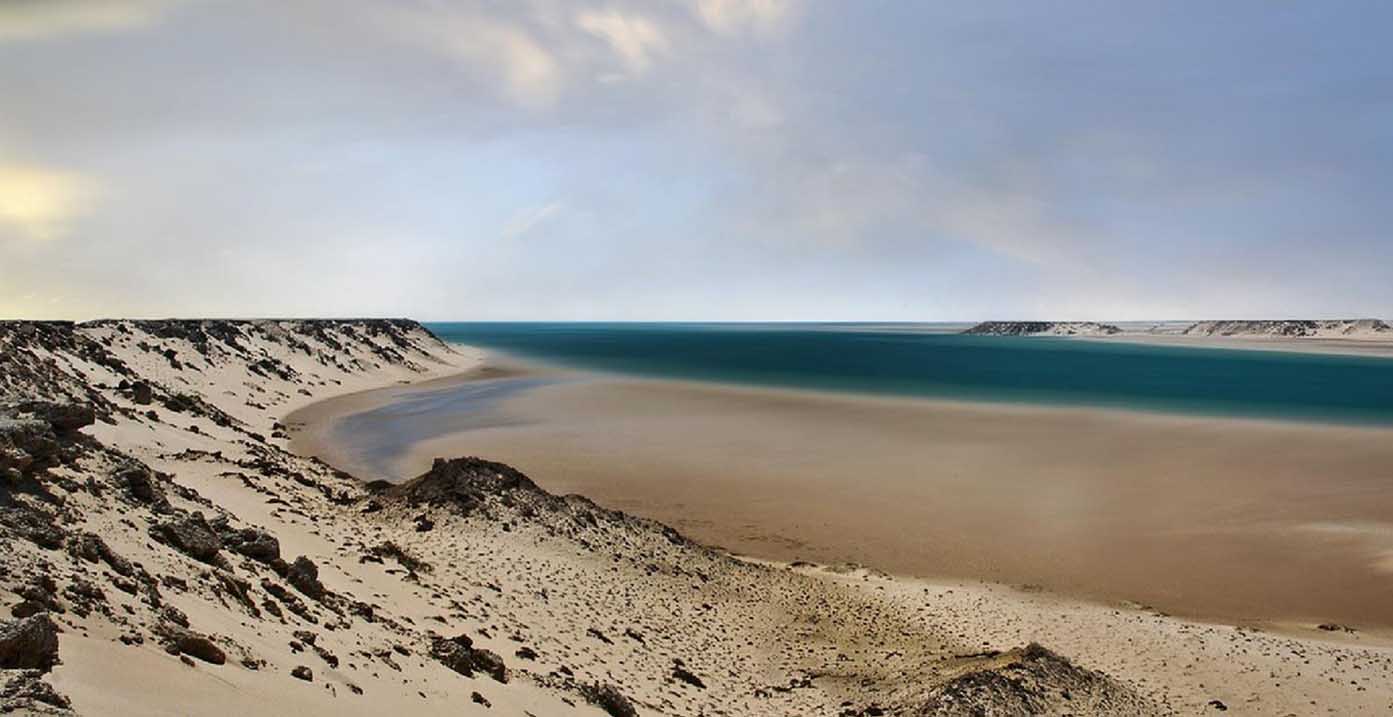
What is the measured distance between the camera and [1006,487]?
2812cm

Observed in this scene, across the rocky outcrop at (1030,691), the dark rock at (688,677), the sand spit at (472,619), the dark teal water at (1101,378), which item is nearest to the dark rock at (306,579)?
the sand spit at (472,619)

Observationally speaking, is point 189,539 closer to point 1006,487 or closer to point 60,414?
point 60,414

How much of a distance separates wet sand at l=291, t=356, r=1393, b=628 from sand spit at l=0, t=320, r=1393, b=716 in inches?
102

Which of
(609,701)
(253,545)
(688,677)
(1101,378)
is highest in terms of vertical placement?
(1101,378)

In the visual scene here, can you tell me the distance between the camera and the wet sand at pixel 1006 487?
1955cm

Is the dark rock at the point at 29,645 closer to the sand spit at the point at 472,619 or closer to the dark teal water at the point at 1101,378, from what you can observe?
the sand spit at the point at 472,619

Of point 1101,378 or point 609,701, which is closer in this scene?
point 609,701

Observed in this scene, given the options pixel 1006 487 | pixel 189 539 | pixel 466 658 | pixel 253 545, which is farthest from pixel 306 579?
pixel 1006 487

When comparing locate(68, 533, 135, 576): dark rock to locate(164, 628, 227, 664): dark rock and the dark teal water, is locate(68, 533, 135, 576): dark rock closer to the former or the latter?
locate(164, 628, 227, 664): dark rock

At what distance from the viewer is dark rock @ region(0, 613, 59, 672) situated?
18.1ft

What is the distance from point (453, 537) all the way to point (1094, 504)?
71.4 ft

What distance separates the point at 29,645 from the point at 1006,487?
28.3m

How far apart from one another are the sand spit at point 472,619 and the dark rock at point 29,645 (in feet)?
0.06

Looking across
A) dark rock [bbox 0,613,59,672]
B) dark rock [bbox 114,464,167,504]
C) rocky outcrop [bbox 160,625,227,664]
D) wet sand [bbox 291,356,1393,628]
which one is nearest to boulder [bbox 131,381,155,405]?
wet sand [bbox 291,356,1393,628]
